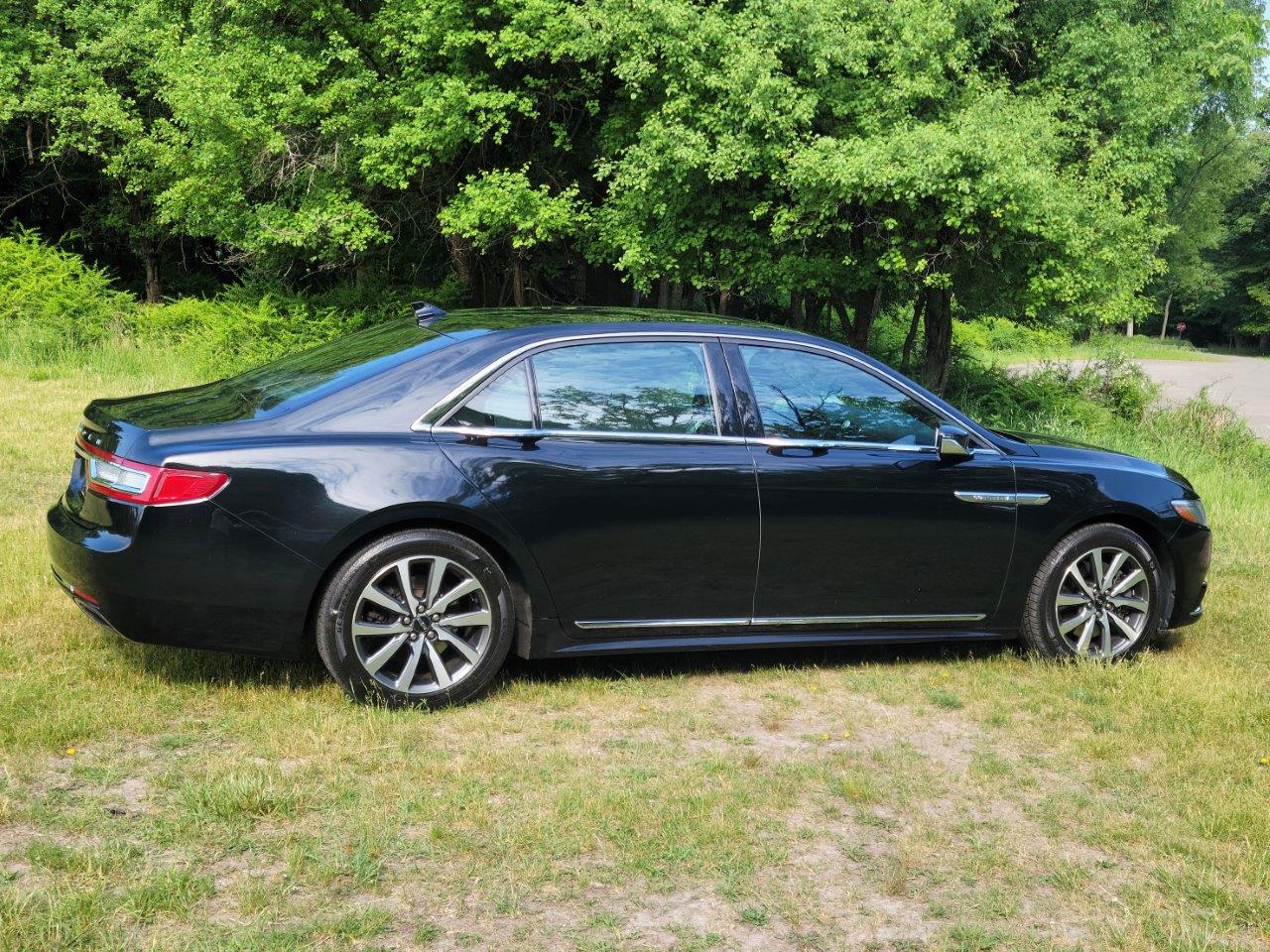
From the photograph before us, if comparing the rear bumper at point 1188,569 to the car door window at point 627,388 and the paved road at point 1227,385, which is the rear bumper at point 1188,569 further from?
the paved road at point 1227,385

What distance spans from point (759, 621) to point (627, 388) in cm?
120

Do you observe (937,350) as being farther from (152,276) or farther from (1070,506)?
(152,276)

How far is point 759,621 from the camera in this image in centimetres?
571

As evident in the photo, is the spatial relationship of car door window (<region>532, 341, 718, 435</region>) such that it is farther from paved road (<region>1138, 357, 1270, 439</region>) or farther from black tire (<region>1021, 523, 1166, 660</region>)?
paved road (<region>1138, 357, 1270, 439</region>)

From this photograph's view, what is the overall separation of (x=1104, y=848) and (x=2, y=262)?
834 inches

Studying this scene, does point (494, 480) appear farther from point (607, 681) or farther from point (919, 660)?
point (919, 660)

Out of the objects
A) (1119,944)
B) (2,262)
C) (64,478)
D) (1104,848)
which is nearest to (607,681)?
(1104,848)

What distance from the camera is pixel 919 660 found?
21.0 feet

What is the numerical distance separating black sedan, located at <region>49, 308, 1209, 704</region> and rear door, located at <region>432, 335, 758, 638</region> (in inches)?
0.4

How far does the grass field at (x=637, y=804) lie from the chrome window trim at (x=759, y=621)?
0.97ft

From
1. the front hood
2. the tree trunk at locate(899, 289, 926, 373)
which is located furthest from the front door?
the tree trunk at locate(899, 289, 926, 373)

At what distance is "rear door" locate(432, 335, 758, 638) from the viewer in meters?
5.29

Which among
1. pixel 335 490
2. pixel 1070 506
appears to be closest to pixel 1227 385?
pixel 1070 506

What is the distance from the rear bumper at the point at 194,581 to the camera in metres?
4.80
